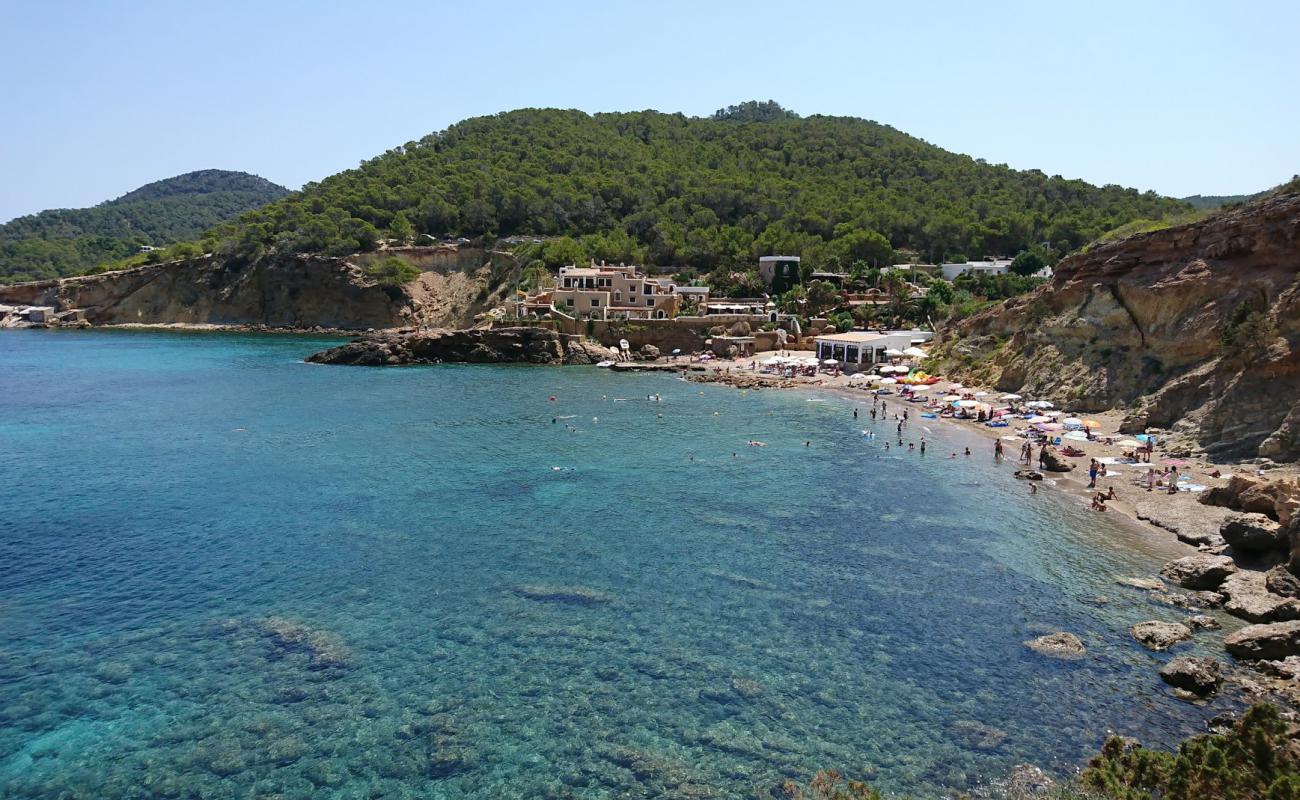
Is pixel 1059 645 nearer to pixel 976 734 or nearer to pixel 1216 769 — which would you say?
pixel 976 734

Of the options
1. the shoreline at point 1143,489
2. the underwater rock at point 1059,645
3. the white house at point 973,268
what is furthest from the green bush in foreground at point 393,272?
the underwater rock at point 1059,645

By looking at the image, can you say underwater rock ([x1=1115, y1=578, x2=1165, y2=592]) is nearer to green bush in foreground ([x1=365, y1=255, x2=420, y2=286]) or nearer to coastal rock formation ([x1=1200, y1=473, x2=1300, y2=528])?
coastal rock formation ([x1=1200, y1=473, x2=1300, y2=528])

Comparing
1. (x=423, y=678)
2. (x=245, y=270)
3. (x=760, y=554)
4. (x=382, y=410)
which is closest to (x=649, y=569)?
(x=760, y=554)

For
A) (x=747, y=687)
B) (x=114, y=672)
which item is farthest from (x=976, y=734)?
(x=114, y=672)

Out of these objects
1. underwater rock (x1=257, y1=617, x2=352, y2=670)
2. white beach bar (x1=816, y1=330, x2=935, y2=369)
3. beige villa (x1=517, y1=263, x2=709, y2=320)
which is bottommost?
underwater rock (x1=257, y1=617, x2=352, y2=670)

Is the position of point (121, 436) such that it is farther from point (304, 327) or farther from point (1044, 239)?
point (1044, 239)

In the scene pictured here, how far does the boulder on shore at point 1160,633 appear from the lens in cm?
2044

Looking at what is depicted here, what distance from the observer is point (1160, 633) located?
20.7 meters

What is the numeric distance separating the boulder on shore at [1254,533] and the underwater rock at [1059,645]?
814 centimetres

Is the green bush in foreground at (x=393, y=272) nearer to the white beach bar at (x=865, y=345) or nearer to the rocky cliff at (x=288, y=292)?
the rocky cliff at (x=288, y=292)

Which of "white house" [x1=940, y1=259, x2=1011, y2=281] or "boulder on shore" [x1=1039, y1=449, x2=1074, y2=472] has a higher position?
"white house" [x1=940, y1=259, x2=1011, y2=281]

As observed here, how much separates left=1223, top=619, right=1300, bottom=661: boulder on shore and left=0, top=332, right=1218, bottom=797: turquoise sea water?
6.73 ft

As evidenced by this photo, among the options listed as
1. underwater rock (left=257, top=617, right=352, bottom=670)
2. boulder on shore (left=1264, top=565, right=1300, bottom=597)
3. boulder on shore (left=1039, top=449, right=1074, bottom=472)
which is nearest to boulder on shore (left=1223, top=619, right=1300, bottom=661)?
→ boulder on shore (left=1264, top=565, right=1300, bottom=597)

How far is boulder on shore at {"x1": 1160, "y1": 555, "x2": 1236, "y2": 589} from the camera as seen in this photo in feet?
77.8
